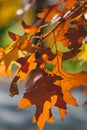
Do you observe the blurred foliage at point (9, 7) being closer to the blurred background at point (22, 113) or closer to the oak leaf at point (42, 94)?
the blurred background at point (22, 113)

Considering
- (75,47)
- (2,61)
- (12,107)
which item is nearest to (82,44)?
(75,47)

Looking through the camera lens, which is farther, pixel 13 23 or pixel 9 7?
pixel 13 23

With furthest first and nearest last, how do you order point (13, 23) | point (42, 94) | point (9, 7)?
point (13, 23)
point (9, 7)
point (42, 94)

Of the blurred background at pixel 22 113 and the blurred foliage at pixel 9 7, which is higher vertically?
the blurred foliage at pixel 9 7

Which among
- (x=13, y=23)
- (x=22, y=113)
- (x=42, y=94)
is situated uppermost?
(x=13, y=23)

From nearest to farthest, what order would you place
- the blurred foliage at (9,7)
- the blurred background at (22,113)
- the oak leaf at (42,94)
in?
the oak leaf at (42,94), the blurred background at (22,113), the blurred foliage at (9,7)

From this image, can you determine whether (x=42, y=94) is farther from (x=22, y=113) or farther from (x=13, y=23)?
(x=13, y=23)

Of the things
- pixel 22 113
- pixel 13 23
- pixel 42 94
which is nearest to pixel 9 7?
pixel 13 23

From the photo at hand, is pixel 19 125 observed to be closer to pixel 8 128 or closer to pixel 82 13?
pixel 8 128

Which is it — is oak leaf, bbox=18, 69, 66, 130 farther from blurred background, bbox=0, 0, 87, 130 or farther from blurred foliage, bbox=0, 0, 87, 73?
blurred foliage, bbox=0, 0, 87, 73

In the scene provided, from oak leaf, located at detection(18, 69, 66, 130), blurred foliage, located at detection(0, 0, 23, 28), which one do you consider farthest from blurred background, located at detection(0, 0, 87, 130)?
oak leaf, located at detection(18, 69, 66, 130)

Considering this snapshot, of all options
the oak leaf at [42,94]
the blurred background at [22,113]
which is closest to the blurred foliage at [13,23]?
the blurred background at [22,113]
